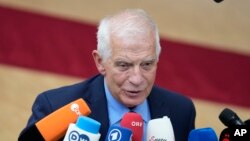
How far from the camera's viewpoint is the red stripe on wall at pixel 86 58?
3129 mm

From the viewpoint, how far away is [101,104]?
1580 mm

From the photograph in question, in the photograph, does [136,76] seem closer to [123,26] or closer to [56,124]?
[123,26]

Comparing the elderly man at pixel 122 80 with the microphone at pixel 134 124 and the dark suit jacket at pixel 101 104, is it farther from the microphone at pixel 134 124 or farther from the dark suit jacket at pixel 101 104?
the microphone at pixel 134 124

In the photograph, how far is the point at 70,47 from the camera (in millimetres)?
3219

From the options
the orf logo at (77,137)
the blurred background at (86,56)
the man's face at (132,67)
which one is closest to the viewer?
the orf logo at (77,137)

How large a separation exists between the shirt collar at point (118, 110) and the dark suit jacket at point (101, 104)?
13 mm

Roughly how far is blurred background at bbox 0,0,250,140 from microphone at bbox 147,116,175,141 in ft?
4.96

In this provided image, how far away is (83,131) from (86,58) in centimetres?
200

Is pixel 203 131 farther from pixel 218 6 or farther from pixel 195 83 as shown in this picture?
pixel 218 6

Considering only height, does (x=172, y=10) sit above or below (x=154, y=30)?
above

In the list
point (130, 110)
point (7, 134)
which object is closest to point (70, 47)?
point (7, 134)

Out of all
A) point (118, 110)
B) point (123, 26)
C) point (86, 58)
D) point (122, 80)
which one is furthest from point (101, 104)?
point (86, 58)

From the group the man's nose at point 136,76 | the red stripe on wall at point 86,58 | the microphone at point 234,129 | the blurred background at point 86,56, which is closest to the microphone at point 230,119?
the microphone at point 234,129

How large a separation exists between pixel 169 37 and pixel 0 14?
35.3 inches
